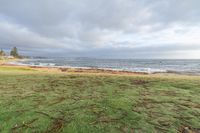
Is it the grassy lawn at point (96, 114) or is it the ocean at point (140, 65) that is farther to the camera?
the ocean at point (140, 65)

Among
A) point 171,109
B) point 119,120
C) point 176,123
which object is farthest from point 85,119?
point 171,109

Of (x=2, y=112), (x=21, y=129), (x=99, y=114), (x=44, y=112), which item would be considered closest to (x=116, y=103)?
(x=99, y=114)

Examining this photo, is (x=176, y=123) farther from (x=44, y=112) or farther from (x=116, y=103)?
(x=44, y=112)

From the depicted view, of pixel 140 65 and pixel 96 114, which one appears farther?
pixel 140 65

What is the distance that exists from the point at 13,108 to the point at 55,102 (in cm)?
107

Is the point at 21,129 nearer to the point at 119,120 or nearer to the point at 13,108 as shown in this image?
the point at 13,108

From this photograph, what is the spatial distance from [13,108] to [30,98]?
944mm

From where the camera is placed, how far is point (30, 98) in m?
5.05

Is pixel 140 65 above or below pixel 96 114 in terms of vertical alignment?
above

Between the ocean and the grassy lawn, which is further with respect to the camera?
the ocean

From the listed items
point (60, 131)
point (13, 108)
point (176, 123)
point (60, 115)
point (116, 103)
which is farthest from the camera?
point (116, 103)

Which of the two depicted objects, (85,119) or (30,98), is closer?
(85,119)

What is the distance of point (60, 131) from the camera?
10.1 feet

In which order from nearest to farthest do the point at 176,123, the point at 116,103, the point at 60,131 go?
the point at 60,131 < the point at 176,123 < the point at 116,103
